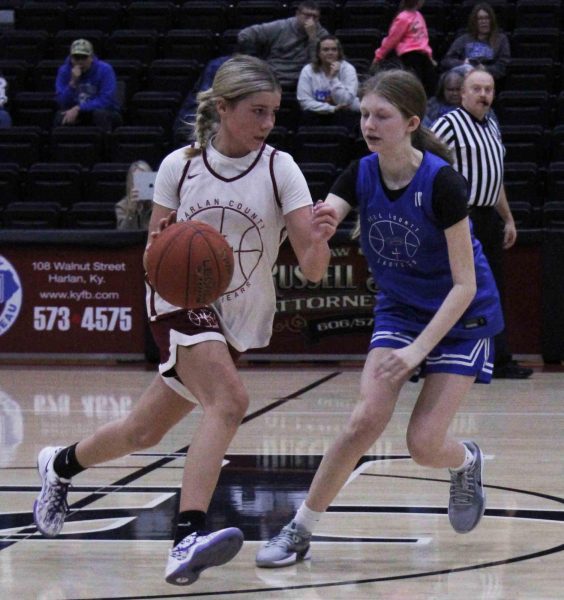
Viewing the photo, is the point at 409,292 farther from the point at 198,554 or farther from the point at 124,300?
the point at 124,300

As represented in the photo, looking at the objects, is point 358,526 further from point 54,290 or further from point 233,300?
point 54,290

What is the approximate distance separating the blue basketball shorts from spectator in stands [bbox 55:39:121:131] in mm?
8246

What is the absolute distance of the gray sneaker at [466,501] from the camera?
420 centimetres

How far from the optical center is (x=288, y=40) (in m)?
11.7

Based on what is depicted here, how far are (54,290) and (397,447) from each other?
423 cm

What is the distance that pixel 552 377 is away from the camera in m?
8.86

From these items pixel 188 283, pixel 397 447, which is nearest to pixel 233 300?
pixel 188 283

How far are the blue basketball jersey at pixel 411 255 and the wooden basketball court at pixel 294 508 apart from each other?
0.72 meters

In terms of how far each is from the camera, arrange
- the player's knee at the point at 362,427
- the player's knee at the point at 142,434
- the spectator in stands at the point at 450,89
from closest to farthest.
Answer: the player's knee at the point at 362,427
the player's knee at the point at 142,434
the spectator in stands at the point at 450,89

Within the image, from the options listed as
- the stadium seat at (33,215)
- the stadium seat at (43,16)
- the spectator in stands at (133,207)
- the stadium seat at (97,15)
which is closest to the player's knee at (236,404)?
the spectator in stands at (133,207)

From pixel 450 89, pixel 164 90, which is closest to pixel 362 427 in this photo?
pixel 450 89

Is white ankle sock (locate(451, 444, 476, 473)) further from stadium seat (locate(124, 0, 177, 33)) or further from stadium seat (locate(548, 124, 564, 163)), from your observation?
stadium seat (locate(124, 0, 177, 33))

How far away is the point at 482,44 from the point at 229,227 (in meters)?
7.88

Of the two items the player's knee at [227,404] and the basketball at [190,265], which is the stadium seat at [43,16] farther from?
the player's knee at [227,404]
